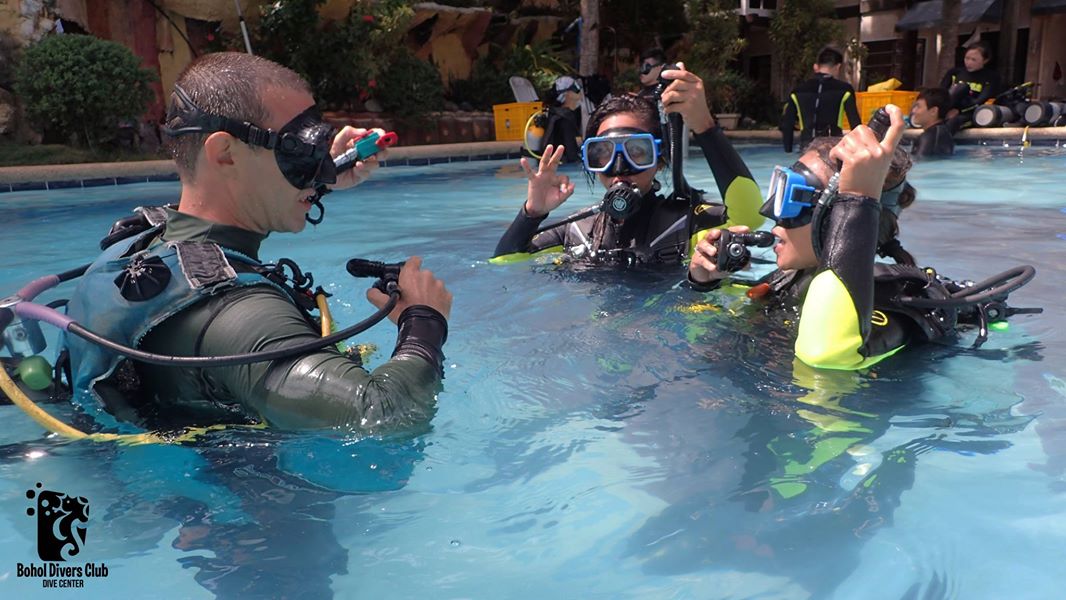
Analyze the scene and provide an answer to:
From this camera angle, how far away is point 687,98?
3760mm

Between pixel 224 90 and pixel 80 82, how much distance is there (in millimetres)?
10685

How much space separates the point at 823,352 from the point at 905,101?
14885 millimetres

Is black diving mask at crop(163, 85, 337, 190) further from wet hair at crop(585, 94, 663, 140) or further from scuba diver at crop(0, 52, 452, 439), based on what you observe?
wet hair at crop(585, 94, 663, 140)

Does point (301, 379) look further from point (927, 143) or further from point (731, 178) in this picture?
point (927, 143)

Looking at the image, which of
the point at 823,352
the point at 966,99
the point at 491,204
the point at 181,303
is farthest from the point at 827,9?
the point at 181,303

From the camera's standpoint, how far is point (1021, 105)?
548 inches

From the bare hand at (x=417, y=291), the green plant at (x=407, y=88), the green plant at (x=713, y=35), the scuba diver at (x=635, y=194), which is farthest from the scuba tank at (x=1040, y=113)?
the bare hand at (x=417, y=291)

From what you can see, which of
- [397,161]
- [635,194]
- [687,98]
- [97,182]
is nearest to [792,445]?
[687,98]

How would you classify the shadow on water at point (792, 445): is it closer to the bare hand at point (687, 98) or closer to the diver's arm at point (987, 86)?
the bare hand at point (687, 98)

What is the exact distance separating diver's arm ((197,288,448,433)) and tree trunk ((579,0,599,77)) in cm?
1425

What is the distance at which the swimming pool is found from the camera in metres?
1.96

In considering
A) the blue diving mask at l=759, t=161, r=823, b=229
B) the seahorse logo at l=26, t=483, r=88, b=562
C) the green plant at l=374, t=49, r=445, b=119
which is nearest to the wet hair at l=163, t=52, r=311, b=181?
the seahorse logo at l=26, t=483, r=88, b=562

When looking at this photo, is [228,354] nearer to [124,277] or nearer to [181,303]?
[181,303]

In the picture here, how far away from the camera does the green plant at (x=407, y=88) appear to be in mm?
15336
